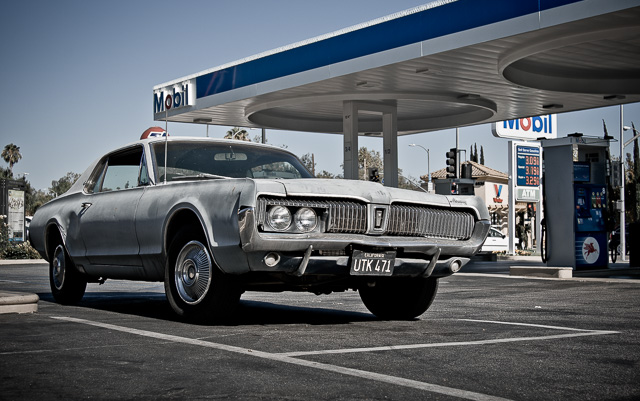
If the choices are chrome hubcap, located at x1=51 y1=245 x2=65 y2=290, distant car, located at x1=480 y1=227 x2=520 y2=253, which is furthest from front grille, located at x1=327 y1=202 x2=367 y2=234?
distant car, located at x1=480 y1=227 x2=520 y2=253

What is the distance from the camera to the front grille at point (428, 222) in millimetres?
6898

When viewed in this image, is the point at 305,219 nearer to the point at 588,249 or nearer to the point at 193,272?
the point at 193,272

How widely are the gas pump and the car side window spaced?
42.5 feet

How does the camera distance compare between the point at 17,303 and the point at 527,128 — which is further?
the point at 527,128

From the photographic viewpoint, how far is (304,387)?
4.00 meters

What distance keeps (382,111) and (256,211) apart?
22.3m

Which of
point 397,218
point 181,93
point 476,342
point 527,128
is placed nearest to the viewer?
point 476,342

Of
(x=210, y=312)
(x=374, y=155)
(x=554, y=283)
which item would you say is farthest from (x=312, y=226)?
(x=374, y=155)

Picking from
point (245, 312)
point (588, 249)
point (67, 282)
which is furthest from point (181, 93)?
point (245, 312)

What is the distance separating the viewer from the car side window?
8.12 m

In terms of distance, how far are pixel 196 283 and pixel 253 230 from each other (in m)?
0.94

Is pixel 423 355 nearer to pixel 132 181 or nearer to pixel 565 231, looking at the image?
pixel 132 181

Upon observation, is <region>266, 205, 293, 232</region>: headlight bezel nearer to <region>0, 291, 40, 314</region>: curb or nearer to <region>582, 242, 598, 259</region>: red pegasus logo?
<region>0, 291, 40, 314</region>: curb

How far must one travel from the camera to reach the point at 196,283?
677cm
